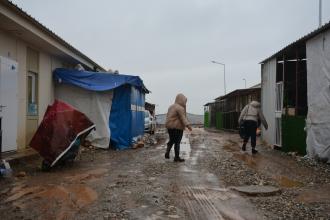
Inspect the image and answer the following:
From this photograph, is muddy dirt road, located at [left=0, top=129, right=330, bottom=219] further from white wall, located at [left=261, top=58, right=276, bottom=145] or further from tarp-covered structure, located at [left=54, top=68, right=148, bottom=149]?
white wall, located at [left=261, top=58, right=276, bottom=145]

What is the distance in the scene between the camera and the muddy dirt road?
6.34 metres

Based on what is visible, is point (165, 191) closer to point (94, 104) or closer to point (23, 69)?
point (23, 69)

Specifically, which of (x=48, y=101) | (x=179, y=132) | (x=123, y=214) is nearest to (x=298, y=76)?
(x=179, y=132)

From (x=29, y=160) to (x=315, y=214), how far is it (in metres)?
7.95

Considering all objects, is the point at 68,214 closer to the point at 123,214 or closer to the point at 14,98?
the point at 123,214

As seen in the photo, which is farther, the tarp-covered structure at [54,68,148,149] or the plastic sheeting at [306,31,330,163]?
the tarp-covered structure at [54,68,148,149]

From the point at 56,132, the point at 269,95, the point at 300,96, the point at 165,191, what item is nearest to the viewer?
the point at 165,191

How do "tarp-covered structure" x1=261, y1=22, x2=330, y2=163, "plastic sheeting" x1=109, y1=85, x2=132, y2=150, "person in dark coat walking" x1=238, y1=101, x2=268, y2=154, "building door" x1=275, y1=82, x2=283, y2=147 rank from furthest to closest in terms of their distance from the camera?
1. "plastic sheeting" x1=109, y1=85, x2=132, y2=150
2. "building door" x1=275, y1=82, x2=283, y2=147
3. "person in dark coat walking" x1=238, y1=101, x2=268, y2=154
4. "tarp-covered structure" x1=261, y1=22, x2=330, y2=163

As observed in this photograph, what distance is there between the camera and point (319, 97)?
12.4m

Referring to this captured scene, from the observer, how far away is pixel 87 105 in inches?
651

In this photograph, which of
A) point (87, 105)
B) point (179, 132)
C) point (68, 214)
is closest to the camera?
point (68, 214)

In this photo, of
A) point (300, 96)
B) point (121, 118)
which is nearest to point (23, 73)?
point (121, 118)

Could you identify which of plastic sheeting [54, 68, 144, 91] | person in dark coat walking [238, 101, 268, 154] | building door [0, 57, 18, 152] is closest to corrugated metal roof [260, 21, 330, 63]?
person in dark coat walking [238, 101, 268, 154]

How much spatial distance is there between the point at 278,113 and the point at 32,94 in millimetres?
8439
